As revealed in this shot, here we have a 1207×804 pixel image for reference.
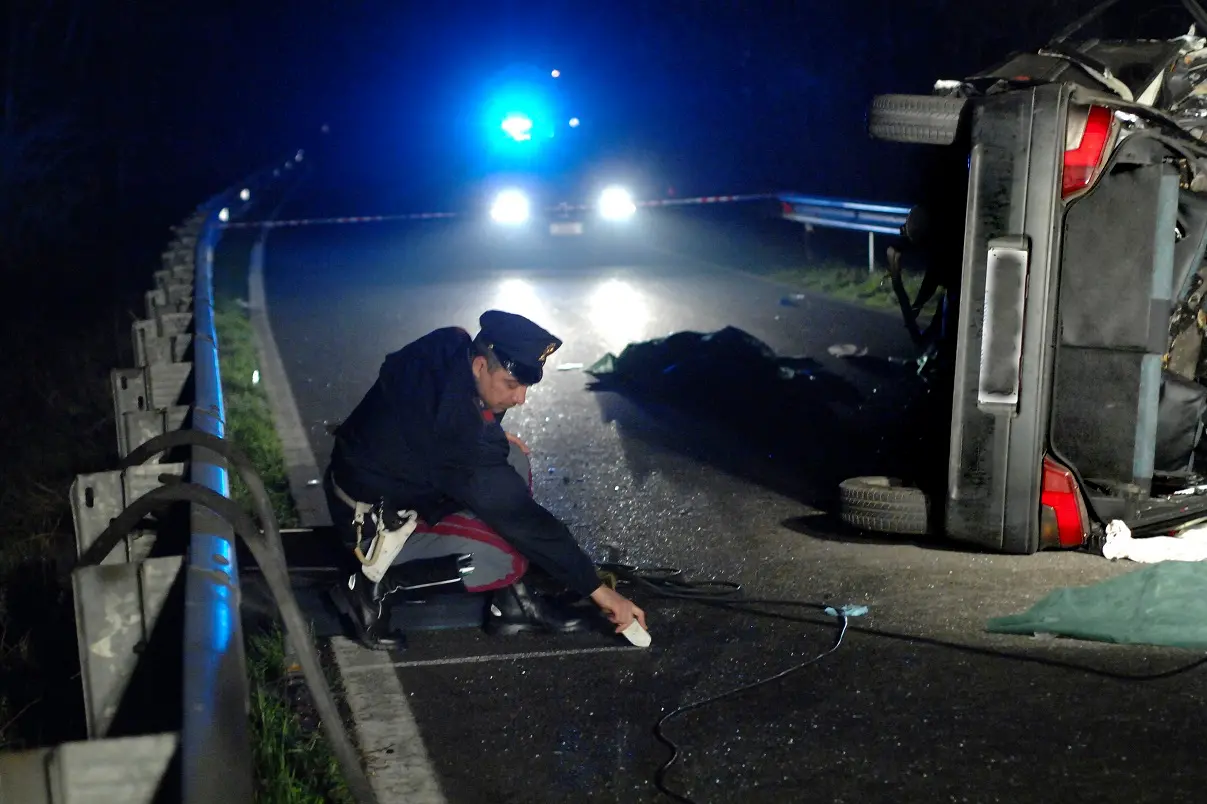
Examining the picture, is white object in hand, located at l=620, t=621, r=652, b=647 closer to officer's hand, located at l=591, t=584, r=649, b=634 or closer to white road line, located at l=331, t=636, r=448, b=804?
officer's hand, located at l=591, t=584, r=649, b=634

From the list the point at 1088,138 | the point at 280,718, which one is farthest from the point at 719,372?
the point at 280,718

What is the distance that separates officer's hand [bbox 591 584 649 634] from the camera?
546 cm

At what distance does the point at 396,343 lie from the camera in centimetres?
1340

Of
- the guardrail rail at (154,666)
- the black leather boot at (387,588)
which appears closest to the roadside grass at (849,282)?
the black leather boot at (387,588)

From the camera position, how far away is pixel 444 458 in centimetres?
555

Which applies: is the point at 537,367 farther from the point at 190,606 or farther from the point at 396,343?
the point at 396,343

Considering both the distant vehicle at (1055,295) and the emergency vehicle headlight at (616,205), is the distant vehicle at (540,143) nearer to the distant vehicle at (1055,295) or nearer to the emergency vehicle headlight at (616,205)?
the emergency vehicle headlight at (616,205)

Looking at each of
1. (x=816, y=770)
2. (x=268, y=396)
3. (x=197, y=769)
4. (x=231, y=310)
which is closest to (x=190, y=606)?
(x=197, y=769)

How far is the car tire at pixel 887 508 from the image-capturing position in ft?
21.7

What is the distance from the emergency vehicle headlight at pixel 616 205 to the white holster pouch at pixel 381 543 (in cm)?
2085

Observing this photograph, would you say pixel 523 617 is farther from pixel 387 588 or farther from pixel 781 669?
pixel 781 669

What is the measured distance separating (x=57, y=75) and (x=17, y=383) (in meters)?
25.1

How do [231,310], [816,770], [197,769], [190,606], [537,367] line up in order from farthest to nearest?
1. [231,310]
2. [537,367]
3. [816,770]
4. [190,606]
5. [197,769]

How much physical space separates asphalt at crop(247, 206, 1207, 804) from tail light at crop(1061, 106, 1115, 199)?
5.38 ft
